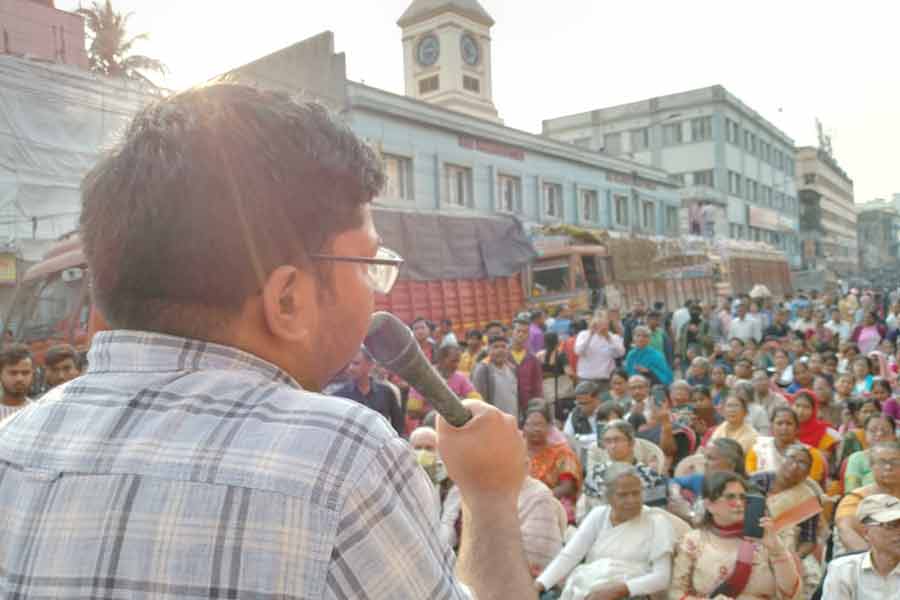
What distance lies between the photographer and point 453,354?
290 inches

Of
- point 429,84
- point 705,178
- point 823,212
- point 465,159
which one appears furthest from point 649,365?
point 823,212

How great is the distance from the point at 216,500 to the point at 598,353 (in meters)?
8.72

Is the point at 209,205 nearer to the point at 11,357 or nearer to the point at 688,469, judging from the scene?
the point at 11,357

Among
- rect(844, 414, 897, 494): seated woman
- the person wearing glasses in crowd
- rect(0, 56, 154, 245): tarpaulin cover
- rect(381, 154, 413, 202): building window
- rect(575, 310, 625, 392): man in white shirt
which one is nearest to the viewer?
the person wearing glasses in crowd

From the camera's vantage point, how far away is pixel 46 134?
12.8 m

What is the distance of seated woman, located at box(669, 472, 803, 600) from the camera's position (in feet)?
12.4

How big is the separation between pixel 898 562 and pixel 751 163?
171ft

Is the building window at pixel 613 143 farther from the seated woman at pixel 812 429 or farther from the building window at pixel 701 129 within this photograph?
the seated woman at pixel 812 429

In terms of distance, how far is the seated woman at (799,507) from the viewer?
4.46m

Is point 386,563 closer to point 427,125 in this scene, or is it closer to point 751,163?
point 427,125

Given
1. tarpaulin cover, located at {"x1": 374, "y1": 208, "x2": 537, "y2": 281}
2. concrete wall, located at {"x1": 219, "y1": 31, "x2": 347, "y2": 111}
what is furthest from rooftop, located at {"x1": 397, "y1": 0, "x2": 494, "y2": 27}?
tarpaulin cover, located at {"x1": 374, "y1": 208, "x2": 537, "y2": 281}

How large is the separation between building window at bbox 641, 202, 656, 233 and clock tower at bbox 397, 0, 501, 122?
9364 mm

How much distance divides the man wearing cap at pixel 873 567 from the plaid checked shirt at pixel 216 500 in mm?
3404

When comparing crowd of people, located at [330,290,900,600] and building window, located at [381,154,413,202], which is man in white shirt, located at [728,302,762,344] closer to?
crowd of people, located at [330,290,900,600]
